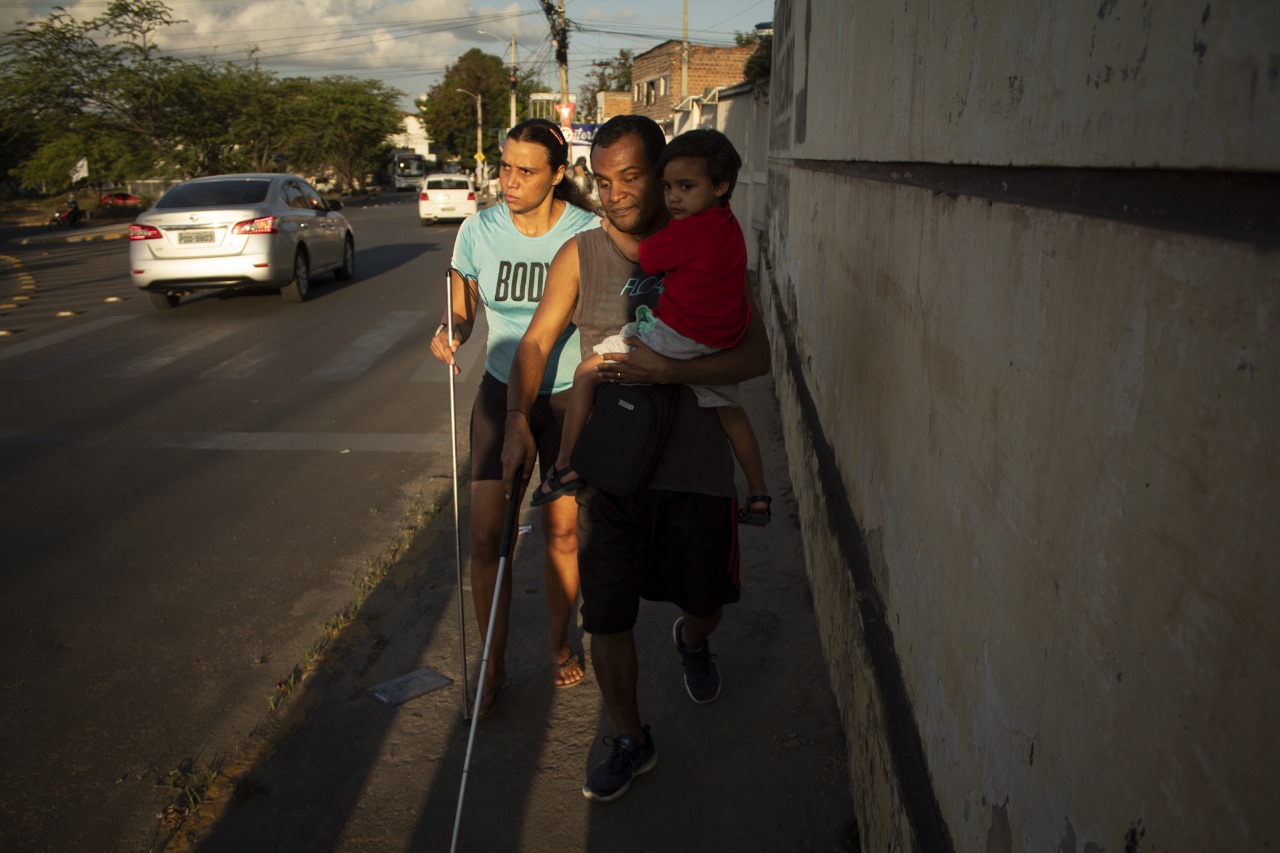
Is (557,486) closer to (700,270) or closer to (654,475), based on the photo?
(654,475)

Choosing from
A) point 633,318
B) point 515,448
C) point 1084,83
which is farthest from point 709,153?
point 1084,83

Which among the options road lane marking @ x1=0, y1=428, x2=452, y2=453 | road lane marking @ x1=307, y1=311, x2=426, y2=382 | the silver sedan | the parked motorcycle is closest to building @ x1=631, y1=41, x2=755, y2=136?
the parked motorcycle

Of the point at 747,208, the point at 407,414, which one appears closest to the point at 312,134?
the point at 747,208

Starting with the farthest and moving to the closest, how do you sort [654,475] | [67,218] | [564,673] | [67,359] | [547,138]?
[67,218] → [67,359] → [564,673] → [547,138] → [654,475]

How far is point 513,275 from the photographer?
3.69 metres

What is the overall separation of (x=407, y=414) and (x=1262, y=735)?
7.61m

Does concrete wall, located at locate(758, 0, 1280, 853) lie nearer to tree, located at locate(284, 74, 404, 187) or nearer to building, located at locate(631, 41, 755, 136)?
building, located at locate(631, 41, 755, 136)

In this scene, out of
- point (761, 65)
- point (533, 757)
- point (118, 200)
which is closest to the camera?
point (533, 757)

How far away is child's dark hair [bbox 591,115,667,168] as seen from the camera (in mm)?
3018

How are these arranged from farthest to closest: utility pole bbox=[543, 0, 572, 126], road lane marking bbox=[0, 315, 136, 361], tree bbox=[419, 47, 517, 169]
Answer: tree bbox=[419, 47, 517, 169], utility pole bbox=[543, 0, 572, 126], road lane marking bbox=[0, 315, 136, 361]

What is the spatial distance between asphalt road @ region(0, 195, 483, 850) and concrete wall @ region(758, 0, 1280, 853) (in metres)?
2.45

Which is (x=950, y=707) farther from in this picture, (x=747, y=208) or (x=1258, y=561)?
(x=747, y=208)

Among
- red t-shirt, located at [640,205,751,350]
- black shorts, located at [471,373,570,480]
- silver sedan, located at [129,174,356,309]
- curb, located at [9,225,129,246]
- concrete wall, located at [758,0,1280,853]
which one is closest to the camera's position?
concrete wall, located at [758,0,1280,853]

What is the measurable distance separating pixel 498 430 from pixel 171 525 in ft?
9.57
